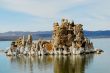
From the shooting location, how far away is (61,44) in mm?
121875

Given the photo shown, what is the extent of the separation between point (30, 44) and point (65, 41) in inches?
459

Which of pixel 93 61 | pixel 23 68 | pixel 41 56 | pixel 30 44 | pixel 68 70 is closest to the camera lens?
pixel 68 70

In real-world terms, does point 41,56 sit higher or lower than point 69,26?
lower

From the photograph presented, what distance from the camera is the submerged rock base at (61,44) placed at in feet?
398

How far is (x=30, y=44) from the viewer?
125m

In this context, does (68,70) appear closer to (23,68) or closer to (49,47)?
(23,68)

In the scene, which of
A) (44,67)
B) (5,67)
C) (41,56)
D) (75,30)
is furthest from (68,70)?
(75,30)

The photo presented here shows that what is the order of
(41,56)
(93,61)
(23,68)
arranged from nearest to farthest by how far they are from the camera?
1. (23,68)
2. (93,61)
3. (41,56)

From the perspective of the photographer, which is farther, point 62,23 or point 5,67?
point 62,23

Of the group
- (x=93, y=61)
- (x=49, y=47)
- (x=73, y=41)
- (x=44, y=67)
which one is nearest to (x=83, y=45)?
(x=73, y=41)

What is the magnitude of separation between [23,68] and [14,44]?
4201 cm

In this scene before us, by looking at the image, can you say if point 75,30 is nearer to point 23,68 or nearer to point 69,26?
point 69,26

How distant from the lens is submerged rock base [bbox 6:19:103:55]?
121 meters

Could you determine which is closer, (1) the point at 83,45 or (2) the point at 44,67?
(2) the point at 44,67
